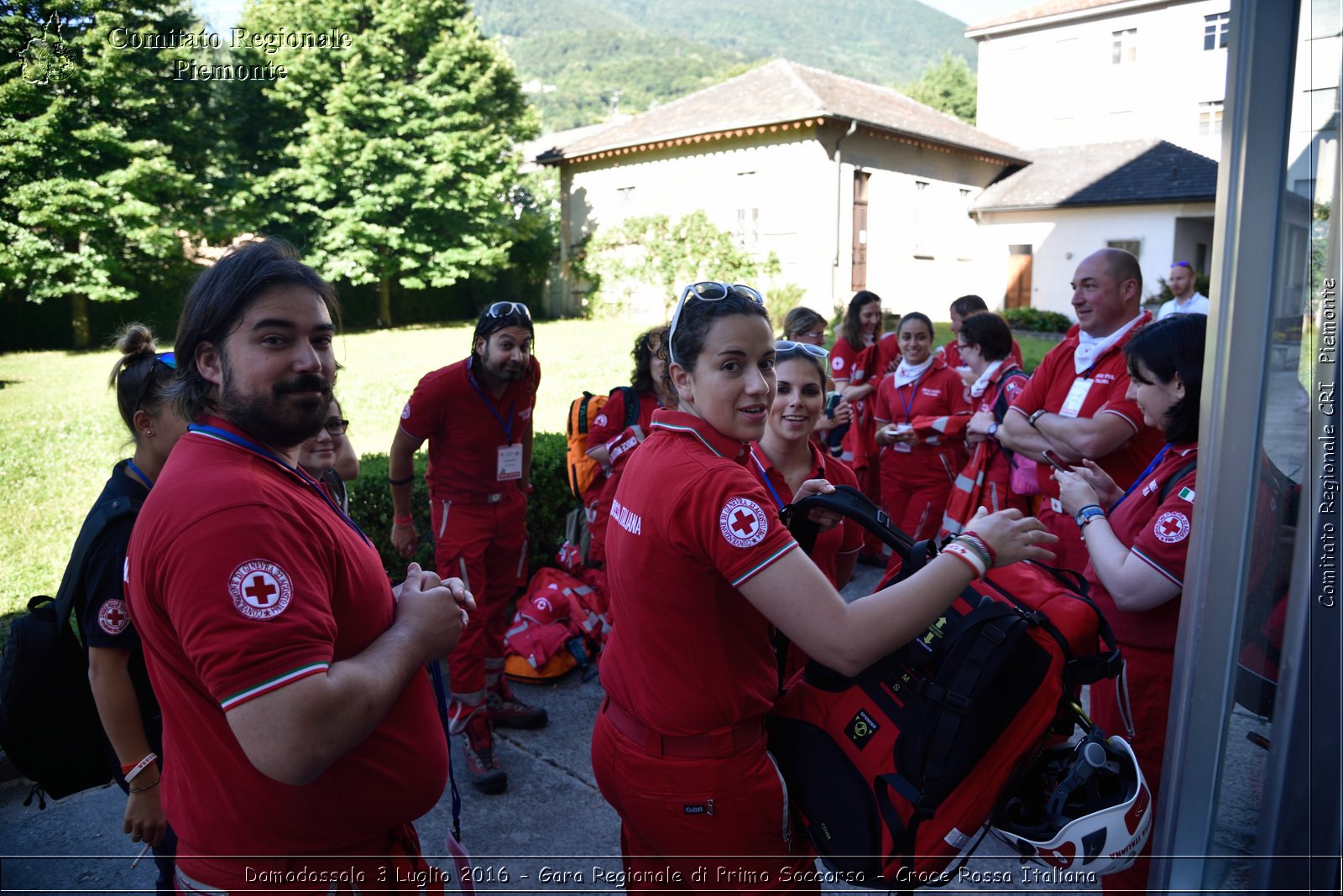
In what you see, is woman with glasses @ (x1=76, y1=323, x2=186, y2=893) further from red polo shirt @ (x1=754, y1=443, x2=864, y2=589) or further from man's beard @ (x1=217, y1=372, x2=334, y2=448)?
red polo shirt @ (x1=754, y1=443, x2=864, y2=589)

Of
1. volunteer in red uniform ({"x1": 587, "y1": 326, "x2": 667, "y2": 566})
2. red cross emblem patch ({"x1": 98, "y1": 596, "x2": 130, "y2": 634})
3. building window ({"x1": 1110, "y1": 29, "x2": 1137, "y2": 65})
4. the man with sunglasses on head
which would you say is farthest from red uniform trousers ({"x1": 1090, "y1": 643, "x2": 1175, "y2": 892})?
building window ({"x1": 1110, "y1": 29, "x2": 1137, "y2": 65})

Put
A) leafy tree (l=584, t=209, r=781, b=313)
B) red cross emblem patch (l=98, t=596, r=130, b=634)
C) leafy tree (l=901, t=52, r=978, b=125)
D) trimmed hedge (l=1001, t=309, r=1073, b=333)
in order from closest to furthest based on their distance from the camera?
red cross emblem patch (l=98, t=596, r=130, b=634) < trimmed hedge (l=1001, t=309, r=1073, b=333) < leafy tree (l=584, t=209, r=781, b=313) < leafy tree (l=901, t=52, r=978, b=125)

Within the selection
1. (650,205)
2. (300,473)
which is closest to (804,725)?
(300,473)

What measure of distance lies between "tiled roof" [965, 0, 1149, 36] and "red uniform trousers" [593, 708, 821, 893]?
29.6 meters

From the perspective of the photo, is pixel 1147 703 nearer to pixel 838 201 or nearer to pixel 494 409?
pixel 494 409

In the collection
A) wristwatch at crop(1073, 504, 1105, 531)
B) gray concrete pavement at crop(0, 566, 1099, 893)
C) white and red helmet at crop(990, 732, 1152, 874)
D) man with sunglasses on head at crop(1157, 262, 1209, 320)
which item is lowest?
gray concrete pavement at crop(0, 566, 1099, 893)

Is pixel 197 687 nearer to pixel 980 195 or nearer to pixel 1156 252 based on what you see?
pixel 1156 252

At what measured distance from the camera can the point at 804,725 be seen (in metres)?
1.99

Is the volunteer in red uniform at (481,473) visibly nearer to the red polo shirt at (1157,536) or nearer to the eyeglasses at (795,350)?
the eyeglasses at (795,350)

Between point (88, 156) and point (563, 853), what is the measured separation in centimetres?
2517

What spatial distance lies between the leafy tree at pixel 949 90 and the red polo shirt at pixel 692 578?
7380 cm

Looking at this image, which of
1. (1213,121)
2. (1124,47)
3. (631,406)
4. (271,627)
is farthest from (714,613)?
(1124,47)

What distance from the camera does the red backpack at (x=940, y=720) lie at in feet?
5.56

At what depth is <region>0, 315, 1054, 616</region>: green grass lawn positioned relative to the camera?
7.21m
